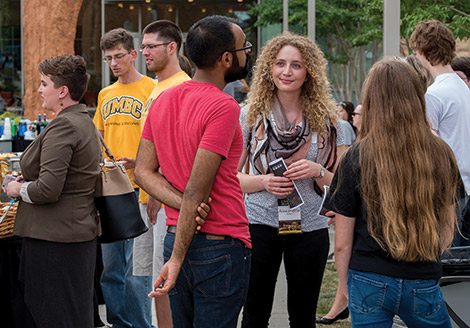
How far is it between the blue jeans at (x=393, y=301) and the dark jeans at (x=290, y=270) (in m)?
1.03

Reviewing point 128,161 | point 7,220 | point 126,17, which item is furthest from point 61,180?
point 126,17

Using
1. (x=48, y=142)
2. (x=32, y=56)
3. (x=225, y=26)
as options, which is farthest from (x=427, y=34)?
(x=32, y=56)

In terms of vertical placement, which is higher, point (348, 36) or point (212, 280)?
point (348, 36)

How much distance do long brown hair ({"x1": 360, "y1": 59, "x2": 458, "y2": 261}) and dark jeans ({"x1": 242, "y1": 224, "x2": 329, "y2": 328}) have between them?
1.13 metres

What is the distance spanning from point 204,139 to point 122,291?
2890mm

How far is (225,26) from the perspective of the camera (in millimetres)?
2693

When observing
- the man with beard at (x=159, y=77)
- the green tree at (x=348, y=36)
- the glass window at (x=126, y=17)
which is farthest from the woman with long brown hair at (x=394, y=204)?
the glass window at (x=126, y=17)

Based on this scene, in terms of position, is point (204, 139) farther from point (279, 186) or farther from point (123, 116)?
point (123, 116)

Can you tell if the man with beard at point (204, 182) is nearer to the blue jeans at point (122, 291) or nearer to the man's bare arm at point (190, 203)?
the man's bare arm at point (190, 203)

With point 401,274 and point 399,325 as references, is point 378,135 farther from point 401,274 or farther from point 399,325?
point 399,325

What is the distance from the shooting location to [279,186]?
3756mm

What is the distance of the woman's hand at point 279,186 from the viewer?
3.74 m

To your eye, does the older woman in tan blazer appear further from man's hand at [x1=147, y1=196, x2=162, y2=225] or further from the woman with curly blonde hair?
the woman with curly blonde hair

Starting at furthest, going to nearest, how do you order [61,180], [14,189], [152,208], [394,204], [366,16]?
[366,16], [152,208], [14,189], [61,180], [394,204]
